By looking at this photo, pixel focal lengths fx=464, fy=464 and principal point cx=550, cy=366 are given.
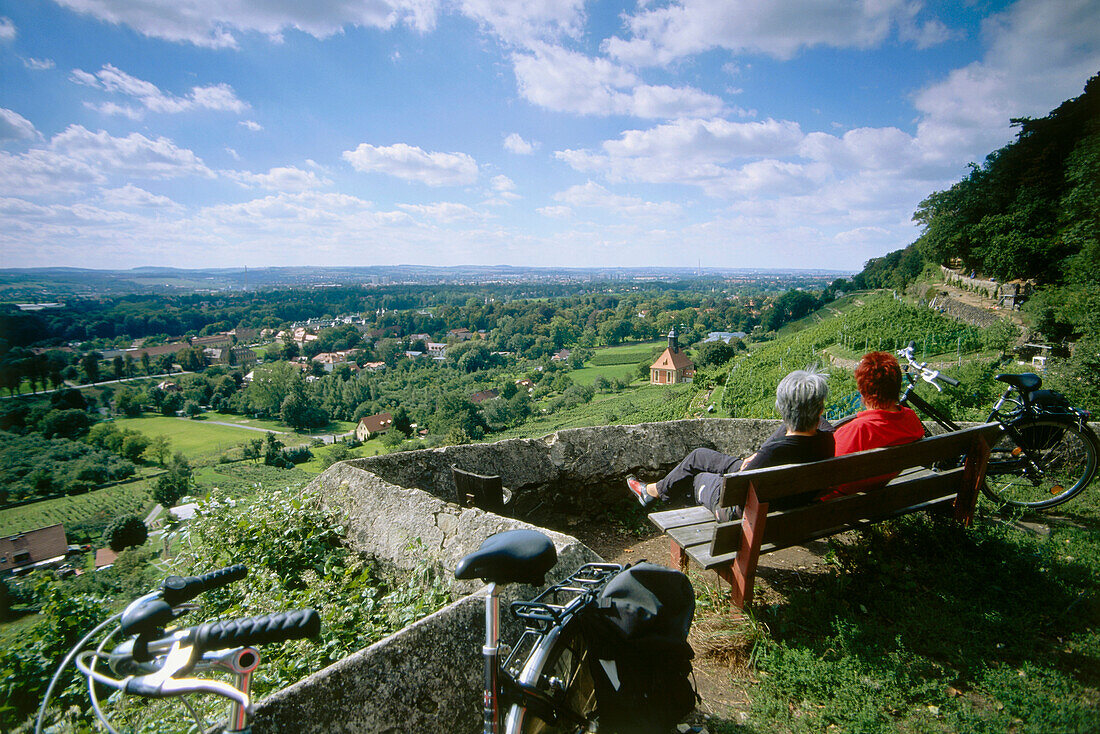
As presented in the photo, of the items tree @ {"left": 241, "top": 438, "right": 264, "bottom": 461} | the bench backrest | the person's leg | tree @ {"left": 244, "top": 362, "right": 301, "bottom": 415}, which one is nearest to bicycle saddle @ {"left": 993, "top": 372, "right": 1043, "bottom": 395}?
the bench backrest

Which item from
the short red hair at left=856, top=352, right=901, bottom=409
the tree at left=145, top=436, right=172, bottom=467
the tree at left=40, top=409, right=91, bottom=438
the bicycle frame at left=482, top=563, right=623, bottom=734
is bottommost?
the tree at left=145, top=436, right=172, bottom=467

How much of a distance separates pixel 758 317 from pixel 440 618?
90.0m

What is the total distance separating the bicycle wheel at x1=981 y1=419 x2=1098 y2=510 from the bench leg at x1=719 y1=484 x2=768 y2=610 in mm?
2673

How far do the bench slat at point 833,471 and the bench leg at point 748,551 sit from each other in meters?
0.06

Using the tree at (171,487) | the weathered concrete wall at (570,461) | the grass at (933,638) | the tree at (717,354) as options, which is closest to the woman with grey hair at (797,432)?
the grass at (933,638)

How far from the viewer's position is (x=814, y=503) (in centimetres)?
295

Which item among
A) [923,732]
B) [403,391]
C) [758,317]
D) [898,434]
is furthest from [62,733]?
[758,317]

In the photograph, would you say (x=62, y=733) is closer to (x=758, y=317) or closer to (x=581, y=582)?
(x=581, y=582)

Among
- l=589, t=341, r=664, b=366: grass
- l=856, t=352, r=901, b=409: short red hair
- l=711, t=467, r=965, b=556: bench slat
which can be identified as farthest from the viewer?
l=589, t=341, r=664, b=366: grass

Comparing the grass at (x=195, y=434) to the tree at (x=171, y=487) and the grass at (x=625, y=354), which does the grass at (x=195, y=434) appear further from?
the grass at (x=625, y=354)

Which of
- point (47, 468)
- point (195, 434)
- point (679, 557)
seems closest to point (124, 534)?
point (47, 468)

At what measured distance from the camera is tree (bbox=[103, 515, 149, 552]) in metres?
19.8

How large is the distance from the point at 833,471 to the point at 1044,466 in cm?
298

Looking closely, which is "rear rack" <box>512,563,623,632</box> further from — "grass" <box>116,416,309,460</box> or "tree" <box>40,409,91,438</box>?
"grass" <box>116,416,309,460</box>
